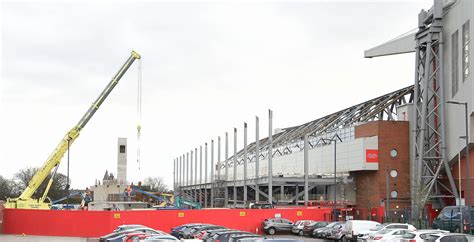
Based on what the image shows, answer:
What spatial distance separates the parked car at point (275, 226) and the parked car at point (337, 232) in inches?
320

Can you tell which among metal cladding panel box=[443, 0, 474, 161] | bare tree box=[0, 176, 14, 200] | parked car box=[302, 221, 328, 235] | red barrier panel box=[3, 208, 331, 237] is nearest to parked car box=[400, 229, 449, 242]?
parked car box=[302, 221, 328, 235]

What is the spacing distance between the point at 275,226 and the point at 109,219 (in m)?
13.6

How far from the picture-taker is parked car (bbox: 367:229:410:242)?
33969 millimetres

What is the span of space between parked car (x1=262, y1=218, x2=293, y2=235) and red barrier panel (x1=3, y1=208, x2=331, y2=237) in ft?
5.63

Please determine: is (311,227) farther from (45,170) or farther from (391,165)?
(45,170)

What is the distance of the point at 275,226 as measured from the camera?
174 feet

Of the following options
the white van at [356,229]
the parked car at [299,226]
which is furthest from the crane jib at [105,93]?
the white van at [356,229]

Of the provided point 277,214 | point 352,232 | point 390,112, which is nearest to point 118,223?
point 277,214

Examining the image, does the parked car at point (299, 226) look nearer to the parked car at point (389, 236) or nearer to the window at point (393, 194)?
the parked car at point (389, 236)

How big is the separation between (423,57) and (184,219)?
31812mm

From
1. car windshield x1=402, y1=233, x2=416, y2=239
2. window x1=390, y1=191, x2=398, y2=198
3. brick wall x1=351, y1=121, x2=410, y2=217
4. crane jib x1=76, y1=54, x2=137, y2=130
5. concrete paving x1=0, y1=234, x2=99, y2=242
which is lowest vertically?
concrete paving x1=0, y1=234, x2=99, y2=242

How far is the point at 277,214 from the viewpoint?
184 feet

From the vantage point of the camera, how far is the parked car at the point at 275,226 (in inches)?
2078

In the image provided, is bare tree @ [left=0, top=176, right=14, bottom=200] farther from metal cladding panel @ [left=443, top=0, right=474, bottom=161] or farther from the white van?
the white van
